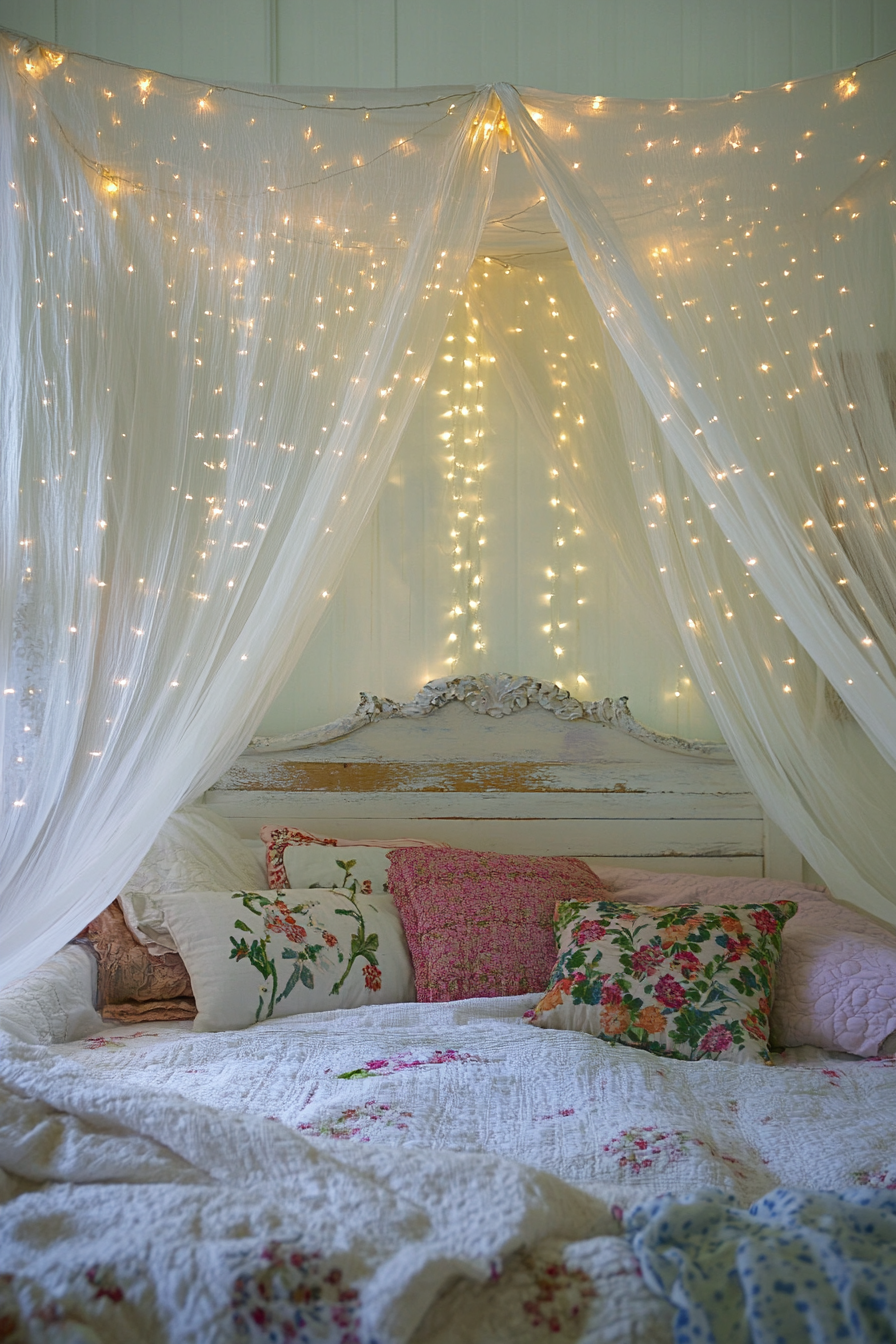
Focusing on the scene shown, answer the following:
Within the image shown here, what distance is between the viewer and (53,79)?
6.15ft

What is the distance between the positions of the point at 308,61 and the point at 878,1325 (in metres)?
3.25

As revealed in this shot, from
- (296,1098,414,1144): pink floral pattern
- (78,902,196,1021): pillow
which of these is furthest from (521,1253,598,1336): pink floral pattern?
(78,902,196,1021): pillow

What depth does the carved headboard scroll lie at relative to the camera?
2914mm

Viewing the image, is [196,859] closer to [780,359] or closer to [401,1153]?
[401,1153]

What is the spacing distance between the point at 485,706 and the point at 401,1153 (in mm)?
1871

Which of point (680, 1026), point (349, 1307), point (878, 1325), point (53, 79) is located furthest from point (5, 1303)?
point (53, 79)

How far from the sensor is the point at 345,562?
6.60 ft

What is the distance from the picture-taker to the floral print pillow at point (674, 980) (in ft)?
6.21

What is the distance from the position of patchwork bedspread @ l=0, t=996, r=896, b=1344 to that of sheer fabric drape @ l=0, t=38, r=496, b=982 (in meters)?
0.49

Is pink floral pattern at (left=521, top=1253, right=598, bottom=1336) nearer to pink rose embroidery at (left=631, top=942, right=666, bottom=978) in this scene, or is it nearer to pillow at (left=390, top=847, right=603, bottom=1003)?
pink rose embroidery at (left=631, top=942, right=666, bottom=978)

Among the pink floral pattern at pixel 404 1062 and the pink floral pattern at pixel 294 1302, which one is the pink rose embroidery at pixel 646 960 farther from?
the pink floral pattern at pixel 294 1302

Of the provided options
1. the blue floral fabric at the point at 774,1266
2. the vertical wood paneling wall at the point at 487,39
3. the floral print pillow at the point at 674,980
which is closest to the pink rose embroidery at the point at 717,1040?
the floral print pillow at the point at 674,980

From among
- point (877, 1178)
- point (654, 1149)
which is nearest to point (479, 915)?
point (654, 1149)

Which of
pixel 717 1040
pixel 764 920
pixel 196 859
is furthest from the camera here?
pixel 196 859
